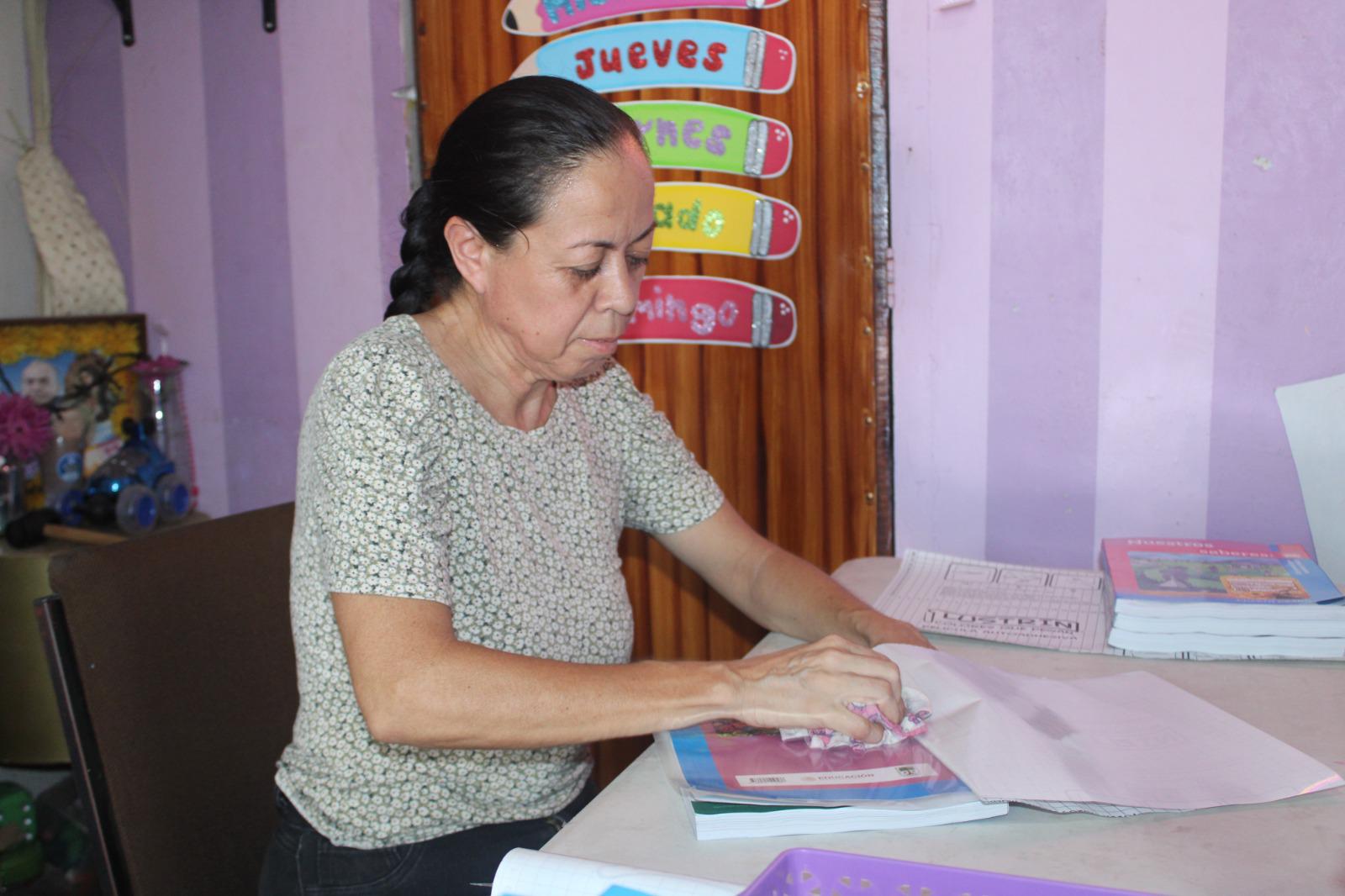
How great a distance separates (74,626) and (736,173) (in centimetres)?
117

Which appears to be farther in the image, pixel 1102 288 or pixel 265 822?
pixel 1102 288

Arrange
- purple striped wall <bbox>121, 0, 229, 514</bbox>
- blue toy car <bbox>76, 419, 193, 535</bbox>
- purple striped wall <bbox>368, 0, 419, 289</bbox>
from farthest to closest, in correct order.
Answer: purple striped wall <bbox>121, 0, 229, 514</bbox> < blue toy car <bbox>76, 419, 193, 535</bbox> < purple striped wall <bbox>368, 0, 419, 289</bbox>

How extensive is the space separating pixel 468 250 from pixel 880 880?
2.54ft

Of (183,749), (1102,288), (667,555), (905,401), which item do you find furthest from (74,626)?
(1102,288)

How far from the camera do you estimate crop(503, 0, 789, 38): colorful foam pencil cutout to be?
179cm

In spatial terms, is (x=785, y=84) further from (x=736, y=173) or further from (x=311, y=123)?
(x=311, y=123)

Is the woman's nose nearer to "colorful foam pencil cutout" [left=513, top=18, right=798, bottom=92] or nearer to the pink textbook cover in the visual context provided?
the pink textbook cover

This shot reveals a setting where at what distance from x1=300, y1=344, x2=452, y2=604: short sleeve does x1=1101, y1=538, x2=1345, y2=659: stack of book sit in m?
0.74

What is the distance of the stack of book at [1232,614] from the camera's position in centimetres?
120

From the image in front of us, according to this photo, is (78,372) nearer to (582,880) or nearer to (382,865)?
(382,865)

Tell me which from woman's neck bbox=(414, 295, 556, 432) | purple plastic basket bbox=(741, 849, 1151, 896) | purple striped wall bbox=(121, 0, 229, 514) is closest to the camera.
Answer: purple plastic basket bbox=(741, 849, 1151, 896)

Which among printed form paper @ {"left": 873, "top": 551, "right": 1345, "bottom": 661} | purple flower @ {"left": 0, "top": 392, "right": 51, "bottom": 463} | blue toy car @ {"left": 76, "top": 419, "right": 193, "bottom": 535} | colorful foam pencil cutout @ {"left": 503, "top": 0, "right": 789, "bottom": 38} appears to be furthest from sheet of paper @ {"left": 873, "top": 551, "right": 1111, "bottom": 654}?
purple flower @ {"left": 0, "top": 392, "right": 51, "bottom": 463}

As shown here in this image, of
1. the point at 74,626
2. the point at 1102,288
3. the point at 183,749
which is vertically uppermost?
the point at 1102,288

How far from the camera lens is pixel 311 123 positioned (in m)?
2.27
